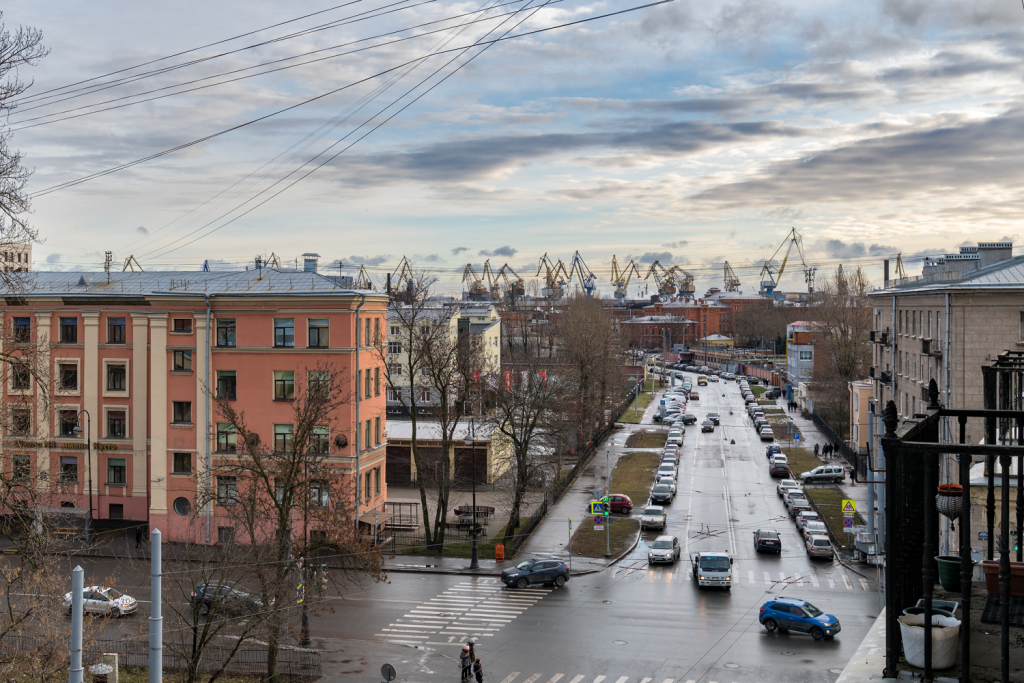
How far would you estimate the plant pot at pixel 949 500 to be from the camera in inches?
273

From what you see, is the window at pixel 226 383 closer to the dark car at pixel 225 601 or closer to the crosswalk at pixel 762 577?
the dark car at pixel 225 601

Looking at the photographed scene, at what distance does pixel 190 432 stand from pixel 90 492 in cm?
457

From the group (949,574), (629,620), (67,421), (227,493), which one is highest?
(949,574)

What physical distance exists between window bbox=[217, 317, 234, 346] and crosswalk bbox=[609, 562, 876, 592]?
18855mm

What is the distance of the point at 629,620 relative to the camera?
86.8ft

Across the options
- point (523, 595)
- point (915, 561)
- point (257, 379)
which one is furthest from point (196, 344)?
point (915, 561)

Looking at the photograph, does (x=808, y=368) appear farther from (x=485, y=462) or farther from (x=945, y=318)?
(x=945, y=318)

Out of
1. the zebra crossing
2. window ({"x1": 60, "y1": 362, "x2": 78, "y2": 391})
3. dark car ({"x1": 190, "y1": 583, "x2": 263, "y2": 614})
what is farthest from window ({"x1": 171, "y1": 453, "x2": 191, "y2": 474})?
dark car ({"x1": 190, "y1": 583, "x2": 263, "y2": 614})

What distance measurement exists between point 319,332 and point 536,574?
45.3ft

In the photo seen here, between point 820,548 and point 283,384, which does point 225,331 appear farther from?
point 820,548

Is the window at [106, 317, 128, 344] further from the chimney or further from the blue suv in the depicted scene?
the blue suv

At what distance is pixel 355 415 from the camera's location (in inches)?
1430

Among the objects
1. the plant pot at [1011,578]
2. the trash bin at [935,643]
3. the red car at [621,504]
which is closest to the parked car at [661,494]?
the red car at [621,504]

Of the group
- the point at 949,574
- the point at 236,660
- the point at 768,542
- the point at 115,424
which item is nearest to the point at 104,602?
the point at 236,660
